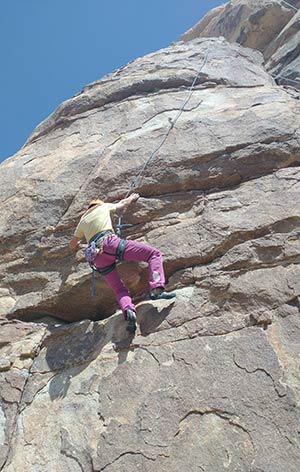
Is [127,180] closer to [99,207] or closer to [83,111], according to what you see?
[99,207]

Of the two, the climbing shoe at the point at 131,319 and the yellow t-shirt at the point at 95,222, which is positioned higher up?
the yellow t-shirt at the point at 95,222

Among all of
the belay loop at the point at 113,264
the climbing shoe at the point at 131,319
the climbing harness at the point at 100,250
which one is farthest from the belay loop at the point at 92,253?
the climbing shoe at the point at 131,319

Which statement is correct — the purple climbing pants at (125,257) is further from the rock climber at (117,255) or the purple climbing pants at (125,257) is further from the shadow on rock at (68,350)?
the shadow on rock at (68,350)

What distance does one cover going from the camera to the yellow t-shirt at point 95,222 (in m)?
6.39

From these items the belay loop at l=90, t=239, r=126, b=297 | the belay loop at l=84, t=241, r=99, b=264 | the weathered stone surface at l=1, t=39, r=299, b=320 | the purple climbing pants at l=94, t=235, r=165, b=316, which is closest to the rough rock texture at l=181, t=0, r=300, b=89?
the weathered stone surface at l=1, t=39, r=299, b=320

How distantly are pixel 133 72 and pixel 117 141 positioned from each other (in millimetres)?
2881

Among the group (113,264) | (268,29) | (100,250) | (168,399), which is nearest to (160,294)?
(113,264)

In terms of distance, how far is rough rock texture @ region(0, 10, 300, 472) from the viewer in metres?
4.77

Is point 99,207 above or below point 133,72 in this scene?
below

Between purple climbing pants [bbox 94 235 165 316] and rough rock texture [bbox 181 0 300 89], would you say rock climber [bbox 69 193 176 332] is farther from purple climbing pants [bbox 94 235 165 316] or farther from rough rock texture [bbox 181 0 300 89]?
rough rock texture [bbox 181 0 300 89]

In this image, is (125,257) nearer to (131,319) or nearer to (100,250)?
(100,250)

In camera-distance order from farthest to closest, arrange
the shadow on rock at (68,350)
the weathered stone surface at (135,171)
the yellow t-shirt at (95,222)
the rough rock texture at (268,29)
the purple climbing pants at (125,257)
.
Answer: the rough rock texture at (268,29), the weathered stone surface at (135,171), the yellow t-shirt at (95,222), the purple climbing pants at (125,257), the shadow on rock at (68,350)

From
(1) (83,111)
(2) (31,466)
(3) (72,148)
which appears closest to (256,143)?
(3) (72,148)

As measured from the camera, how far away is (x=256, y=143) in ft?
23.5
